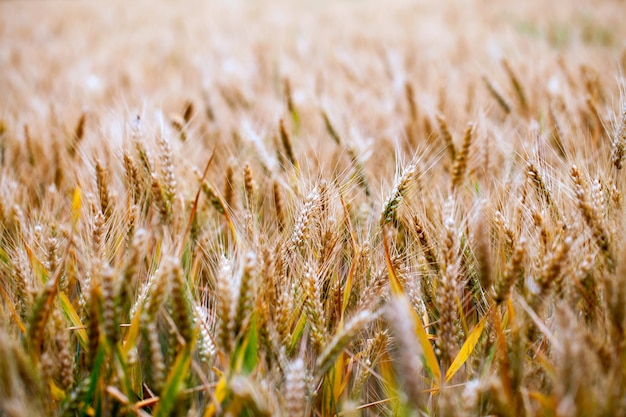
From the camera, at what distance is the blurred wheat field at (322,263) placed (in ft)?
1.81

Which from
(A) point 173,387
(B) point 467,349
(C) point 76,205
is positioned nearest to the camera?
(A) point 173,387

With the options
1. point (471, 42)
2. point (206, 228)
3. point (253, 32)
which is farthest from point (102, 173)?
point (253, 32)

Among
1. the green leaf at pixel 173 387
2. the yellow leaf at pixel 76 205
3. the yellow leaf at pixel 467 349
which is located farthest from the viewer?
the yellow leaf at pixel 76 205

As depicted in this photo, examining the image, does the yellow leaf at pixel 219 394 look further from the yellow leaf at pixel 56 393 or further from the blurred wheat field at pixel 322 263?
the yellow leaf at pixel 56 393

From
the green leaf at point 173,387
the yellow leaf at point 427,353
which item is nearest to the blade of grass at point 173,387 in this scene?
the green leaf at point 173,387

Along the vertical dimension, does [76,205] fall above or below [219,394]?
above

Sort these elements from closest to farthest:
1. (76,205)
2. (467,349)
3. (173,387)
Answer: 1. (173,387)
2. (467,349)
3. (76,205)

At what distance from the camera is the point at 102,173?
90 cm

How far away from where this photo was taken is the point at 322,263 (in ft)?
2.48

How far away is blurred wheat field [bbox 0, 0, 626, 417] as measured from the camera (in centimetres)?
55

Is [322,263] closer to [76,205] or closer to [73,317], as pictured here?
[73,317]

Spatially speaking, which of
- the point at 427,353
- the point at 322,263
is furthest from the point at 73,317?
the point at 427,353

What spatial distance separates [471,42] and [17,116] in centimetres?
297

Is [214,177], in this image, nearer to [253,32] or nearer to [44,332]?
[44,332]
